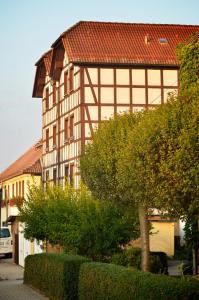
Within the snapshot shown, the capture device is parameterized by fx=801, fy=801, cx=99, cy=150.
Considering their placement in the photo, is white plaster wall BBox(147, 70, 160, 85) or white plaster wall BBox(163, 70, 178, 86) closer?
white plaster wall BBox(147, 70, 160, 85)

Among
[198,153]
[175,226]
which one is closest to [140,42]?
[175,226]

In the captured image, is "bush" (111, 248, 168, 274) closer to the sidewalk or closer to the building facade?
the sidewalk

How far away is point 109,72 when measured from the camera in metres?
38.4

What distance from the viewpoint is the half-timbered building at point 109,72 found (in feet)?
124

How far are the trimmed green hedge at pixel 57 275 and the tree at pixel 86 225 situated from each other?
88.5 inches

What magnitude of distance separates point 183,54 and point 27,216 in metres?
→ 9.06

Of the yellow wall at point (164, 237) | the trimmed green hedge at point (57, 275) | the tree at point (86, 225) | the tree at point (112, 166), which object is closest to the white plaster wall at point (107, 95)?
the yellow wall at point (164, 237)

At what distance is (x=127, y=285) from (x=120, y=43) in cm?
2534

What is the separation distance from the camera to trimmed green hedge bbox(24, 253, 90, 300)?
20.5 meters

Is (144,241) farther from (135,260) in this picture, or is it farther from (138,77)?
(138,77)

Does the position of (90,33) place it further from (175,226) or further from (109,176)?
(109,176)

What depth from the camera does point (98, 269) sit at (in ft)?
57.4

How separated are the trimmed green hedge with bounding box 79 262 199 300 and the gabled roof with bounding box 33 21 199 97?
20666 millimetres

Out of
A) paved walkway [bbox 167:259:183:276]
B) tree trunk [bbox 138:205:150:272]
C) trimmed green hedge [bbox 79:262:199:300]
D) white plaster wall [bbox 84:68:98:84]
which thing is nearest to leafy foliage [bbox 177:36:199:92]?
tree trunk [bbox 138:205:150:272]
